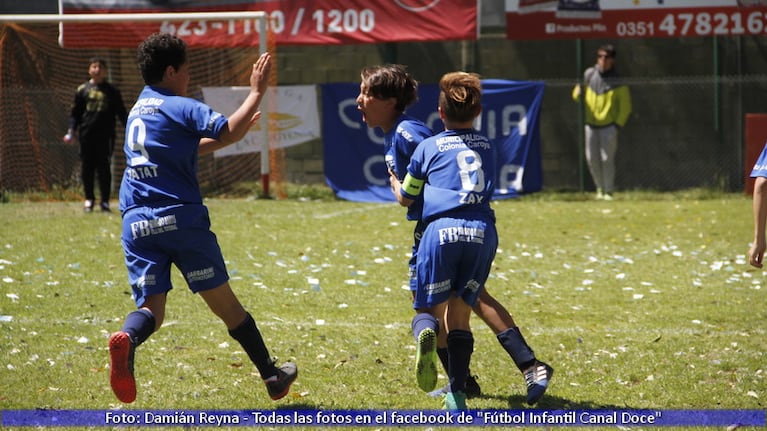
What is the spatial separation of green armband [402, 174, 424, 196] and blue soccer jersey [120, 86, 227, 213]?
37.4 inches

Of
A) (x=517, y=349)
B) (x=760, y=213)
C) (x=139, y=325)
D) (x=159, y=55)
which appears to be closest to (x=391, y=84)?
(x=159, y=55)

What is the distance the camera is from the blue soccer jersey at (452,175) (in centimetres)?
541

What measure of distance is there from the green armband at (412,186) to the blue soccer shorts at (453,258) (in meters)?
0.19

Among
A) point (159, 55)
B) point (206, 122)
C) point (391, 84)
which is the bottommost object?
point (206, 122)

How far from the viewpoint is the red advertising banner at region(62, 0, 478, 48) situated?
17.2 metres

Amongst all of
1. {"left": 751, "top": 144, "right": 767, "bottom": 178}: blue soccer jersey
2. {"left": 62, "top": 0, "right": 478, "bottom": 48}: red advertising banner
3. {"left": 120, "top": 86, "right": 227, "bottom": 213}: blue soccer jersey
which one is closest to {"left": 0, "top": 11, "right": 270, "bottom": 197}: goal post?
{"left": 62, "top": 0, "right": 478, "bottom": 48}: red advertising banner

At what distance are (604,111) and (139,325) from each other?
12.3 m

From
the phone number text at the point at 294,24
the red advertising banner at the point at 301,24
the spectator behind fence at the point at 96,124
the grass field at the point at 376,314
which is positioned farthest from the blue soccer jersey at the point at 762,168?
the phone number text at the point at 294,24

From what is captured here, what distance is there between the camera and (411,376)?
6.43 m

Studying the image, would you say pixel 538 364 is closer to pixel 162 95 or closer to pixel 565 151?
pixel 162 95

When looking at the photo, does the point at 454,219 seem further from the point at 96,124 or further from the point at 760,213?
the point at 96,124

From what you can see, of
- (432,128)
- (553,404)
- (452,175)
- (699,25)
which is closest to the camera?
(452,175)

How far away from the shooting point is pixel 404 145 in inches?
226

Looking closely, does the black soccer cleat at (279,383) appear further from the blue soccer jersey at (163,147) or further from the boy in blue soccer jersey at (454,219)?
the blue soccer jersey at (163,147)
